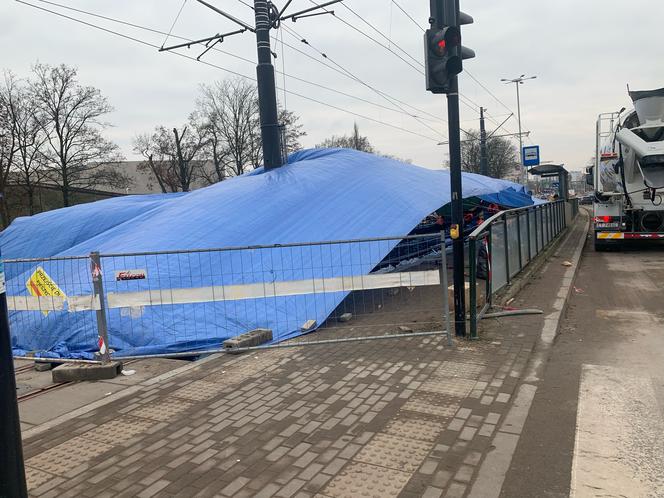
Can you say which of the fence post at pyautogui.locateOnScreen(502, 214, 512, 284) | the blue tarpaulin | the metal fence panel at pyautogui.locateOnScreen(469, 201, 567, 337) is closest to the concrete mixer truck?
the metal fence panel at pyautogui.locateOnScreen(469, 201, 567, 337)

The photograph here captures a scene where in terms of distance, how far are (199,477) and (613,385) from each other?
387 cm

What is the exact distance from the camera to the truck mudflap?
47.9 feet

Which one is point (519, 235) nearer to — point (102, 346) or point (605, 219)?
point (605, 219)

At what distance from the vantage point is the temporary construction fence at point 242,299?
6.22m

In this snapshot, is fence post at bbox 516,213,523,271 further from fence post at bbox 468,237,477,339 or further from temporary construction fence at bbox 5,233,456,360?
fence post at bbox 468,237,477,339

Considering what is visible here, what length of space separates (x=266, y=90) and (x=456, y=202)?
8748mm

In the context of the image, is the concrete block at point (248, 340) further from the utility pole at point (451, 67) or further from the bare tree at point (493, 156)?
the bare tree at point (493, 156)

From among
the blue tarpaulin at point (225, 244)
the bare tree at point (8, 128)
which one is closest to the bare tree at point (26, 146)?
the bare tree at point (8, 128)

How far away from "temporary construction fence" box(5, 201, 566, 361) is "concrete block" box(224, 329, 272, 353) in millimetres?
39

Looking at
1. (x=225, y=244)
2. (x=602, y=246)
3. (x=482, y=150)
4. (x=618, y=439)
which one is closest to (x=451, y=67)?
(x=618, y=439)

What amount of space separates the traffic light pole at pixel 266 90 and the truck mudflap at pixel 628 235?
995cm

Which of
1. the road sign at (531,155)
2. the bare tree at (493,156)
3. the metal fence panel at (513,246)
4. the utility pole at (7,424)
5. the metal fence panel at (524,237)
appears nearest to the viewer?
the utility pole at (7,424)

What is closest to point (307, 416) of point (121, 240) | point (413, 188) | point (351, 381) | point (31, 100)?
point (351, 381)

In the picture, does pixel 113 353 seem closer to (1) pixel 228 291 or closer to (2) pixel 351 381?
(1) pixel 228 291
